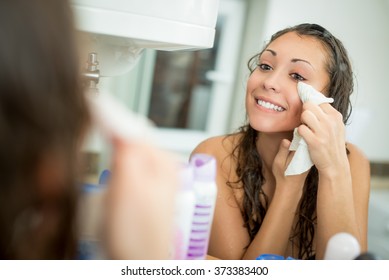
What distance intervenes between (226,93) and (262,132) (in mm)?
747

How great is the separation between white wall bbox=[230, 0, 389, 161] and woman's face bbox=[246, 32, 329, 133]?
0.36ft

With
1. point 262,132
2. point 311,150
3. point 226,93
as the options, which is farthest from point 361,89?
point 226,93

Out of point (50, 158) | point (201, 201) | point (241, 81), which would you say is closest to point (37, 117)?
point (50, 158)

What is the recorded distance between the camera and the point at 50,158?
1.14ft

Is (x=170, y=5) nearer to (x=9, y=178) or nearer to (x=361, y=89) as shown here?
(x=9, y=178)

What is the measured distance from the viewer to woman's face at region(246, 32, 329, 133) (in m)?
0.78

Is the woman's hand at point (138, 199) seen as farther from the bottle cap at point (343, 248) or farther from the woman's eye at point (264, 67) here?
the woman's eye at point (264, 67)

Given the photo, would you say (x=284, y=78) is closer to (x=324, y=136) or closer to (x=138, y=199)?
(x=324, y=136)

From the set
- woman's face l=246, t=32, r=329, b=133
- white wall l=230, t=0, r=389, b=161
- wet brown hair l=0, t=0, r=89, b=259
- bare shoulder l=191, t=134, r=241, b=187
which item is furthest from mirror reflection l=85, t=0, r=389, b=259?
wet brown hair l=0, t=0, r=89, b=259

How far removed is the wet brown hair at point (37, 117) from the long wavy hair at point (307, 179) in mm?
504

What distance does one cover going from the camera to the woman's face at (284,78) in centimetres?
78

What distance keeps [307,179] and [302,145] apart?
132mm

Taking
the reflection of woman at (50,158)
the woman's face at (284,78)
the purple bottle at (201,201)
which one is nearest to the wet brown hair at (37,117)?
the reflection of woman at (50,158)

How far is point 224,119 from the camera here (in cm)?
158
